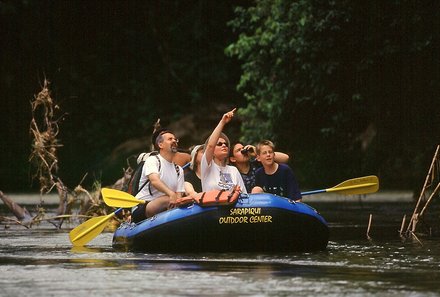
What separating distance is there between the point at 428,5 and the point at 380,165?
160 inches

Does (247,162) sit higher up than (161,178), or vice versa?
(247,162)

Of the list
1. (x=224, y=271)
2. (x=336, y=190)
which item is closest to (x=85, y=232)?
(x=336, y=190)

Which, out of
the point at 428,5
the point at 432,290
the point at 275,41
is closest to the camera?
the point at 432,290

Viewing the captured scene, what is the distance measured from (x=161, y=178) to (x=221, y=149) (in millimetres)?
900

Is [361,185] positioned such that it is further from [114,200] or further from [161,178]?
[114,200]

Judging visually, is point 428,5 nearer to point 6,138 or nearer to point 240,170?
point 240,170

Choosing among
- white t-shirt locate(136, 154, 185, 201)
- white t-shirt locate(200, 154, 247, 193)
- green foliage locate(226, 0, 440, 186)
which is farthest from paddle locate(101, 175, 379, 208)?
green foliage locate(226, 0, 440, 186)

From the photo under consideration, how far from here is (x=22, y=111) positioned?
4409 centimetres

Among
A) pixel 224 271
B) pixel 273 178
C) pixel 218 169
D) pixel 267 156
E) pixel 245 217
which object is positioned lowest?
pixel 224 271

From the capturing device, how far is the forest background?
1154 inches

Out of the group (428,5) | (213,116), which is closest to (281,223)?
(428,5)

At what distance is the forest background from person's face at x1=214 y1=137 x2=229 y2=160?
7631 millimetres

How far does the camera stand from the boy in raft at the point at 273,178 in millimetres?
15180

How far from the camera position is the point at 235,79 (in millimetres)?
43406
